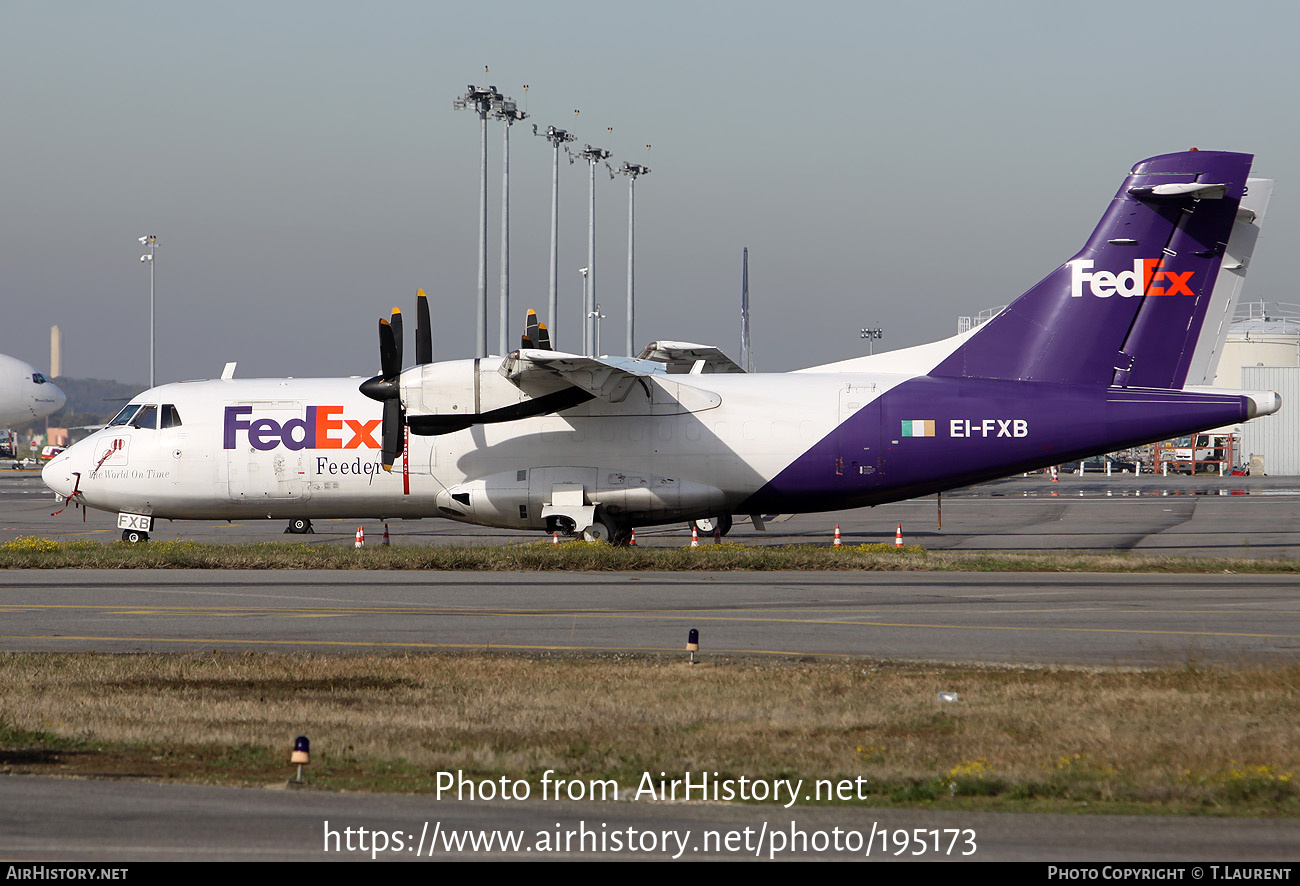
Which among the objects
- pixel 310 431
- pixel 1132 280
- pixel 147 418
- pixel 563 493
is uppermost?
pixel 1132 280

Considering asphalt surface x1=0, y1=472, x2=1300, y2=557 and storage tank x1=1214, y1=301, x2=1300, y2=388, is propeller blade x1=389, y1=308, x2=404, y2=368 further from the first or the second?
storage tank x1=1214, y1=301, x2=1300, y2=388

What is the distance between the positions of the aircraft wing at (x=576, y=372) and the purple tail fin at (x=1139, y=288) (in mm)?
8239

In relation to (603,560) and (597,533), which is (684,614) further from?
(597,533)

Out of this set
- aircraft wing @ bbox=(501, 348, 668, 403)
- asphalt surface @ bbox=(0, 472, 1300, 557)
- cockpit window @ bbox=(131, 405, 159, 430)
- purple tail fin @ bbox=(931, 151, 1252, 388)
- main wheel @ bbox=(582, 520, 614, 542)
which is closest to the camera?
aircraft wing @ bbox=(501, 348, 668, 403)

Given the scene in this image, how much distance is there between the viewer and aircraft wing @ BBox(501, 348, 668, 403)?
982 inches

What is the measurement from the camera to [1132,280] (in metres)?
25.6

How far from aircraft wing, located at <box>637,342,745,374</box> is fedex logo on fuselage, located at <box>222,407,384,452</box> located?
798 cm

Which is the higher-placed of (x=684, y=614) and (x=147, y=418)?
(x=147, y=418)

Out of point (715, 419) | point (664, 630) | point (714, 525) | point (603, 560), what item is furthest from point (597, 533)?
point (664, 630)

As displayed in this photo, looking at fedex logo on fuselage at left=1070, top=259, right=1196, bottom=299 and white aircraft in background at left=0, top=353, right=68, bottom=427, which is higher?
white aircraft in background at left=0, top=353, right=68, bottom=427

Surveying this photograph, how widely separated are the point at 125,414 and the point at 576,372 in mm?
11816

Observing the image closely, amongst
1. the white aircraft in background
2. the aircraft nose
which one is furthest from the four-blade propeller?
the white aircraft in background

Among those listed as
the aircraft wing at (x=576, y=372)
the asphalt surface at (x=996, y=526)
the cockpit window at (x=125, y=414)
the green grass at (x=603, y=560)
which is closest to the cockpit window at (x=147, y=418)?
the cockpit window at (x=125, y=414)
